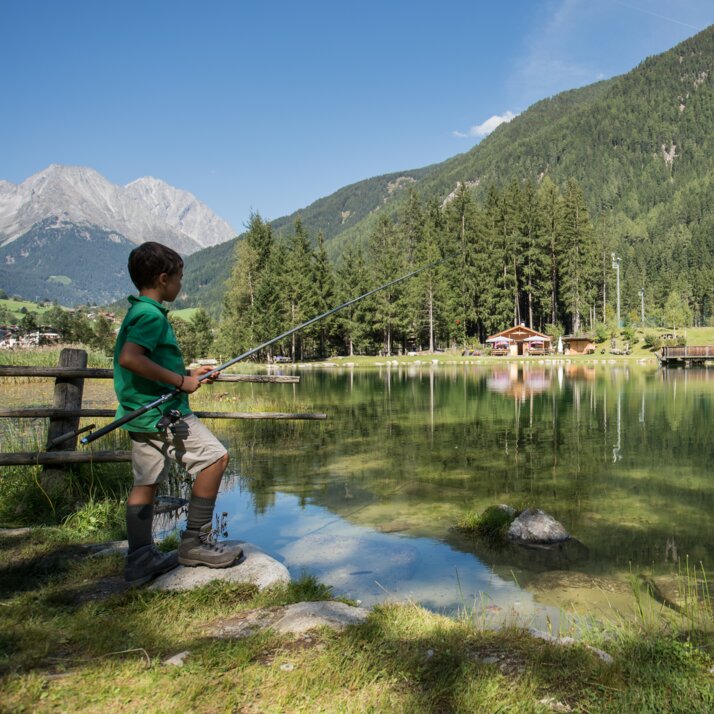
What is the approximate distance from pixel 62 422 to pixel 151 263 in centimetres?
312

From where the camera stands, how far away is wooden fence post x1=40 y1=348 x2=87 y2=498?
20.4 ft

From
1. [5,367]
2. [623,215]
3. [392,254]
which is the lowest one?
[5,367]

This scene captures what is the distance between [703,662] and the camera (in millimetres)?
→ 3342

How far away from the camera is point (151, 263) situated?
4.04 metres

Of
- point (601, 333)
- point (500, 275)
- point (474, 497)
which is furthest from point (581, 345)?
point (474, 497)

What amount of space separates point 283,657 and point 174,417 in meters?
1.73

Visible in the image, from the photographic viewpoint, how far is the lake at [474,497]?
19.6ft

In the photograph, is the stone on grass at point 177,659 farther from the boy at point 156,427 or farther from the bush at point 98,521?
the bush at point 98,521

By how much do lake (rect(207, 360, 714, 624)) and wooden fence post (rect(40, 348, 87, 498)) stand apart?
2.37 m

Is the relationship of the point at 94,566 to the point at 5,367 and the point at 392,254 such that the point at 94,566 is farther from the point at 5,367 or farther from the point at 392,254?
the point at 392,254

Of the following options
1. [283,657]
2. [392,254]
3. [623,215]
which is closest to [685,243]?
[623,215]

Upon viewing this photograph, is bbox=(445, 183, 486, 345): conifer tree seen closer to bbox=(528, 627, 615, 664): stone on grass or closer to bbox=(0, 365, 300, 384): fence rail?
bbox=(0, 365, 300, 384): fence rail

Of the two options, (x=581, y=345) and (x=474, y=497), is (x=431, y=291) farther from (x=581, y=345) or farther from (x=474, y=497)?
(x=474, y=497)

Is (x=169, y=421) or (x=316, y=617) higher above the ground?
(x=169, y=421)
